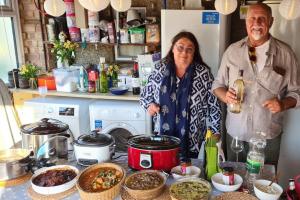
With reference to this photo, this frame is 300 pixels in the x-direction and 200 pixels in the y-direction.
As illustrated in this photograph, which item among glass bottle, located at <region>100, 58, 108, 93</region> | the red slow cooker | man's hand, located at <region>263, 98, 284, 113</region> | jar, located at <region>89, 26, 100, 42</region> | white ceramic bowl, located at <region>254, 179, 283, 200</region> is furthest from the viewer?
jar, located at <region>89, 26, 100, 42</region>

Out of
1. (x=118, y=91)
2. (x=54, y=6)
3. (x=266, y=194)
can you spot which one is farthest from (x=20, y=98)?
(x=266, y=194)

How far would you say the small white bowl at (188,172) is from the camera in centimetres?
150

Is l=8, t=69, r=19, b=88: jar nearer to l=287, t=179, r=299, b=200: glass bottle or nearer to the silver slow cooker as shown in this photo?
the silver slow cooker

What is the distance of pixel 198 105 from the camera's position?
2.00 m

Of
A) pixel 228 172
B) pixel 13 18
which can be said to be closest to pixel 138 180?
pixel 228 172

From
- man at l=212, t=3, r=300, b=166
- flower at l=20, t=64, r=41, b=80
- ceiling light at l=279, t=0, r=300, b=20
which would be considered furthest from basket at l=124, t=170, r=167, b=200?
flower at l=20, t=64, r=41, b=80

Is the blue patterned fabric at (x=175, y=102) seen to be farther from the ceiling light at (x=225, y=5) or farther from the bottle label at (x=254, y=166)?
the bottle label at (x=254, y=166)

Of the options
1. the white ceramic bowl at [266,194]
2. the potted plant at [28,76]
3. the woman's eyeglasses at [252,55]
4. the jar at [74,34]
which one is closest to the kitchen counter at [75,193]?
the white ceramic bowl at [266,194]

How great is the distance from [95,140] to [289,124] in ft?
5.49

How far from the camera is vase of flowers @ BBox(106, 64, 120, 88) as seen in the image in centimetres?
323

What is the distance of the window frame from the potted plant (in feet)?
1.15

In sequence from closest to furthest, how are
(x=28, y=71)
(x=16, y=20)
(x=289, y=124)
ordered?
(x=289, y=124), (x=28, y=71), (x=16, y=20)

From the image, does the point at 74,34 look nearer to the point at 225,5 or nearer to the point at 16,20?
the point at 16,20

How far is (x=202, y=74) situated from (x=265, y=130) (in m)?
0.54
